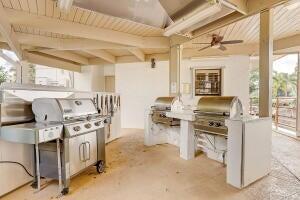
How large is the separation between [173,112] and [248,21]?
265cm

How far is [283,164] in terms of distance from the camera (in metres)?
3.67

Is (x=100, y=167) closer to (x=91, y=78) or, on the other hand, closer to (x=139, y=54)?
(x=139, y=54)

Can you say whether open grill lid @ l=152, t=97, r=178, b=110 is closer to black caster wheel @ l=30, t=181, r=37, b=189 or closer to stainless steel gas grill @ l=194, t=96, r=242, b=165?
stainless steel gas grill @ l=194, t=96, r=242, b=165

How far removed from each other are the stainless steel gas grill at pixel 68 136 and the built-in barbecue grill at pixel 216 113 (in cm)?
193

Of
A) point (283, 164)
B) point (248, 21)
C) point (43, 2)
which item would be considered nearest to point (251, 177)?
point (283, 164)

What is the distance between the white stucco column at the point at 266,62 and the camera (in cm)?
319

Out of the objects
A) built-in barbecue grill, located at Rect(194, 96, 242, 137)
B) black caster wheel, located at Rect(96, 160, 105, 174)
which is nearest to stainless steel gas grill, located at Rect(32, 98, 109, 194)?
black caster wheel, located at Rect(96, 160, 105, 174)

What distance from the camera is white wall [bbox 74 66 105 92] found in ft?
28.3

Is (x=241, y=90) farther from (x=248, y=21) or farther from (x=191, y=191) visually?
(x=191, y=191)

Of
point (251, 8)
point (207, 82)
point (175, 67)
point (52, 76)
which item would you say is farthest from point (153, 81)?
point (52, 76)

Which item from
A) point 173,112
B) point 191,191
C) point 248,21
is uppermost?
point 248,21

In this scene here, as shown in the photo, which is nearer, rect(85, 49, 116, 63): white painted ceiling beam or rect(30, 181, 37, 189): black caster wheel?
rect(30, 181, 37, 189): black caster wheel

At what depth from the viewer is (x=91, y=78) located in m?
8.62

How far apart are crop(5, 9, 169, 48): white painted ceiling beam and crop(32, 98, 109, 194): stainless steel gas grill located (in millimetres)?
1774
